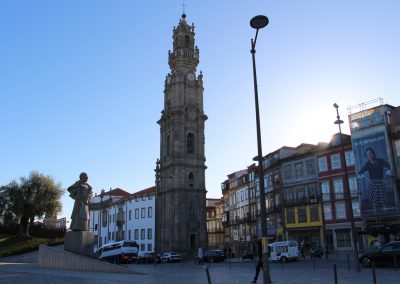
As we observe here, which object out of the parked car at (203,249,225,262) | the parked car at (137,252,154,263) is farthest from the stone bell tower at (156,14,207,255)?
the parked car at (203,249,225,262)

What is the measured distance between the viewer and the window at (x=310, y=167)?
158 feet

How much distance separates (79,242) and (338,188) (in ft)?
107

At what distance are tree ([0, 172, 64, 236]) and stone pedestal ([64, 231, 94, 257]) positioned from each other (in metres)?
41.1

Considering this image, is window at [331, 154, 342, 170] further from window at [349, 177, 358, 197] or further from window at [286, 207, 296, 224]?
window at [286, 207, 296, 224]

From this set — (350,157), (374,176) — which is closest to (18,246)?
(350,157)

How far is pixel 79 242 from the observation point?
65.7 feet

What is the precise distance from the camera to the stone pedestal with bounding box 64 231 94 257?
20.0 metres

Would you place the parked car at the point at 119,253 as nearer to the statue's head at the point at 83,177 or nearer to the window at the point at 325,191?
the statue's head at the point at 83,177

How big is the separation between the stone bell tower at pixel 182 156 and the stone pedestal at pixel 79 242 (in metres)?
36.8

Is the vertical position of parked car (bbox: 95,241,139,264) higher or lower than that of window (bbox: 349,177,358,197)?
lower

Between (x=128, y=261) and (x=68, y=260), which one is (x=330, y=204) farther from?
(x=68, y=260)

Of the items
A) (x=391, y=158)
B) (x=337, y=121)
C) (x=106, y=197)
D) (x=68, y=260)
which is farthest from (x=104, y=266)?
(x=106, y=197)

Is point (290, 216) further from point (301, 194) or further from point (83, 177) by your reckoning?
point (83, 177)

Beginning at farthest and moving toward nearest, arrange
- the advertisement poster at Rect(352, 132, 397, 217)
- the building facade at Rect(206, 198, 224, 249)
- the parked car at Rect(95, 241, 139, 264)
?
the building facade at Rect(206, 198, 224, 249), the advertisement poster at Rect(352, 132, 397, 217), the parked car at Rect(95, 241, 139, 264)
